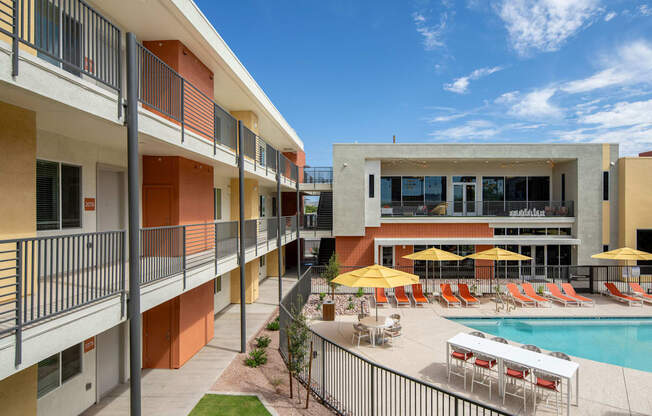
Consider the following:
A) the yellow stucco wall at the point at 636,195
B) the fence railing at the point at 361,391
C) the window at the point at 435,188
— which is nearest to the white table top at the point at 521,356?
the fence railing at the point at 361,391

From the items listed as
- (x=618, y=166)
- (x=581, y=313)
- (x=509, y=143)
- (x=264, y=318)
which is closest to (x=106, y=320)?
(x=264, y=318)

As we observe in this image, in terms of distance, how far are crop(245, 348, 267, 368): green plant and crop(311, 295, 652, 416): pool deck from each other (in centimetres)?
285

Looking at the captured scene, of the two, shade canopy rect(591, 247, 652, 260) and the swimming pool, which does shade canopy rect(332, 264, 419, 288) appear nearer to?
the swimming pool

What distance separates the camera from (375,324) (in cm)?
1155

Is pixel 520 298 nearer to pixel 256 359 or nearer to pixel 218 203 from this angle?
pixel 256 359

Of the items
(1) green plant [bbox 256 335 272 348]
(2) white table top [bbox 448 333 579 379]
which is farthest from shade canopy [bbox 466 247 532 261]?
(1) green plant [bbox 256 335 272 348]

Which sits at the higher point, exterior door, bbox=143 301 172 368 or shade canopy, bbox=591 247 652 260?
shade canopy, bbox=591 247 652 260

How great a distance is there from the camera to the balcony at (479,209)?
22750mm

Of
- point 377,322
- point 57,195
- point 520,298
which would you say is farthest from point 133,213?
point 520,298

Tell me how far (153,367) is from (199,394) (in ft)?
8.72

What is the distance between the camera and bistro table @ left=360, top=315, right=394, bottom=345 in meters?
11.5

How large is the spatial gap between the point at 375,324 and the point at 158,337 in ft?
22.7

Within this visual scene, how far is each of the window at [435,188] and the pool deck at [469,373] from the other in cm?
956

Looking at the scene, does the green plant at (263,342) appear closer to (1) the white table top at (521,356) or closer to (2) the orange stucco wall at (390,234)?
(1) the white table top at (521,356)
